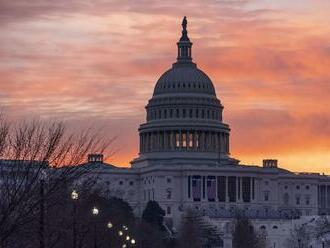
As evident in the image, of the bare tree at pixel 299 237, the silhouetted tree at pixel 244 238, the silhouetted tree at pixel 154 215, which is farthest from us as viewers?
the silhouetted tree at pixel 154 215

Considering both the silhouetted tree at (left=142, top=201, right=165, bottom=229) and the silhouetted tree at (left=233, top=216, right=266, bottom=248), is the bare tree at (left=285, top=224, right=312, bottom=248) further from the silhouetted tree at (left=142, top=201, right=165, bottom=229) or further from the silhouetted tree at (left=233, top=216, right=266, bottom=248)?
the silhouetted tree at (left=142, top=201, right=165, bottom=229)

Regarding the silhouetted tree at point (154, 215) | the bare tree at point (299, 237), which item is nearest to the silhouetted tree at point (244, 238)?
the bare tree at point (299, 237)

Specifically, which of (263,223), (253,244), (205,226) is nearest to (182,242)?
(253,244)

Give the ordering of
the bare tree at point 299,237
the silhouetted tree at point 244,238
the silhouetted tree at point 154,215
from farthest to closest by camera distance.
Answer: the silhouetted tree at point 154,215 < the bare tree at point 299,237 < the silhouetted tree at point 244,238

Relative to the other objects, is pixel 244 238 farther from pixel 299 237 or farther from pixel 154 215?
pixel 154 215

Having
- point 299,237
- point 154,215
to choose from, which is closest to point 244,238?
point 299,237

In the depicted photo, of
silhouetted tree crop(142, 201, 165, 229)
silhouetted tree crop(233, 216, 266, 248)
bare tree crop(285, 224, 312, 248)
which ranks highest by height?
silhouetted tree crop(142, 201, 165, 229)

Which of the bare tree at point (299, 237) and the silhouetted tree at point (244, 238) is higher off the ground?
the bare tree at point (299, 237)

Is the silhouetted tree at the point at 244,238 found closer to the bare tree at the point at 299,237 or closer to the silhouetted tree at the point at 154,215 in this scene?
the bare tree at the point at 299,237

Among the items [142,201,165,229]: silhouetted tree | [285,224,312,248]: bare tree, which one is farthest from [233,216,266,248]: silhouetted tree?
[142,201,165,229]: silhouetted tree

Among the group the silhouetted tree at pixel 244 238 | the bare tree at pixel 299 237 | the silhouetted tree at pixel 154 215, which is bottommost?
the silhouetted tree at pixel 244 238

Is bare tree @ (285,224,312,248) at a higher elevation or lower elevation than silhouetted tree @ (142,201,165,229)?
lower

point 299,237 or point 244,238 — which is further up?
point 299,237

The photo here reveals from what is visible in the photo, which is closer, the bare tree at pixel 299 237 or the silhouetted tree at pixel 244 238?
the silhouetted tree at pixel 244 238
